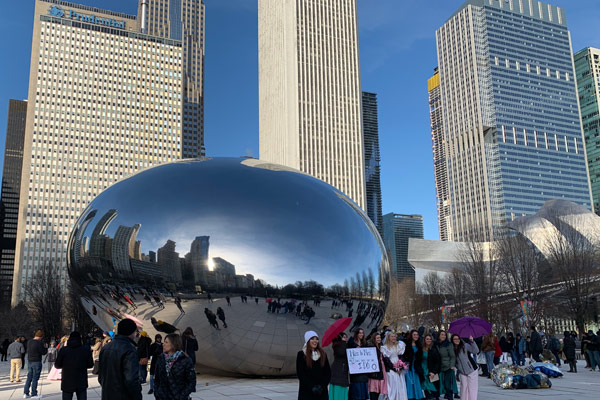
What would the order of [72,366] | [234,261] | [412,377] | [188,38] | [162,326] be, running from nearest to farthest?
[72,366], [412,377], [234,261], [162,326], [188,38]

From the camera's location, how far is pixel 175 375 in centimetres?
553

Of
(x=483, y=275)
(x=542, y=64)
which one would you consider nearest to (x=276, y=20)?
(x=542, y=64)

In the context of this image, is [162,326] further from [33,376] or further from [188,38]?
[188,38]

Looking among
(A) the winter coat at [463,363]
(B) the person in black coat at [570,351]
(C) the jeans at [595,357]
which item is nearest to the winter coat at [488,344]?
(B) the person in black coat at [570,351]

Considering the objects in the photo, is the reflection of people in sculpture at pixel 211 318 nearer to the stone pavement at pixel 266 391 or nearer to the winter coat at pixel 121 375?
the stone pavement at pixel 266 391

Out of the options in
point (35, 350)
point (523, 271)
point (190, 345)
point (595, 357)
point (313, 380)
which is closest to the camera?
point (313, 380)

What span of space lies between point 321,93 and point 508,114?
66865 millimetres

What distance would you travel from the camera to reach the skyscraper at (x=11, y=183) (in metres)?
160

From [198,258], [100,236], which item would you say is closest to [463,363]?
[198,258]

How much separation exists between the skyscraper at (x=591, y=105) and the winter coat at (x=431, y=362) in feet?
613

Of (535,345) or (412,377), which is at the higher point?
(412,377)

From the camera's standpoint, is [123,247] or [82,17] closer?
[123,247]

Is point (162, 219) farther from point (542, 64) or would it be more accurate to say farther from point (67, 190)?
point (542, 64)

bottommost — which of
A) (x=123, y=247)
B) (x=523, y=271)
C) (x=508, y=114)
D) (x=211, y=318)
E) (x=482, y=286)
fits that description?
(x=211, y=318)
